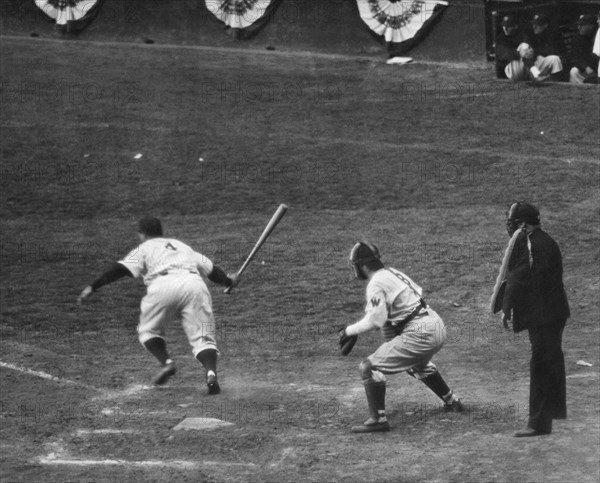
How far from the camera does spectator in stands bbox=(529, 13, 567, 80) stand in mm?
20703

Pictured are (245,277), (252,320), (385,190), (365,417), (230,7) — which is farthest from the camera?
(230,7)

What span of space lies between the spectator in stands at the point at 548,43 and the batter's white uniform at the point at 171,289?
11.7 meters

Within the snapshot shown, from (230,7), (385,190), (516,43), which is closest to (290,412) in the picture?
(385,190)

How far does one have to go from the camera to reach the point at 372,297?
392 inches

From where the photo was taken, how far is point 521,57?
21.1m

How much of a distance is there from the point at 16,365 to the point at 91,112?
987 centimetres

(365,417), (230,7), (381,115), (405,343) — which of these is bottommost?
(365,417)

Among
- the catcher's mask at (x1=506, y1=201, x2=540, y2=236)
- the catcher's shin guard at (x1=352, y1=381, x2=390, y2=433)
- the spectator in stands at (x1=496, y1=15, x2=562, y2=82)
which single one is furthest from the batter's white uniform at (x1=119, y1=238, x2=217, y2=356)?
the spectator in stands at (x1=496, y1=15, x2=562, y2=82)

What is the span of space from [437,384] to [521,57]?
1204cm

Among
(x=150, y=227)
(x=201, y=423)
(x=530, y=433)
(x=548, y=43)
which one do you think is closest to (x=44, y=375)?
(x=150, y=227)

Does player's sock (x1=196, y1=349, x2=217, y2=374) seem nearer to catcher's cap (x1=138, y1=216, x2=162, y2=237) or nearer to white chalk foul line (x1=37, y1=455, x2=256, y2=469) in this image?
catcher's cap (x1=138, y1=216, x2=162, y2=237)

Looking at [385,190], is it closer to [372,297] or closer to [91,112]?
[91,112]

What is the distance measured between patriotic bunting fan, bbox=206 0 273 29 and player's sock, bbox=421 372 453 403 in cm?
1565

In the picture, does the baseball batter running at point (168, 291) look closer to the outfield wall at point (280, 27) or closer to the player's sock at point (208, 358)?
the player's sock at point (208, 358)
